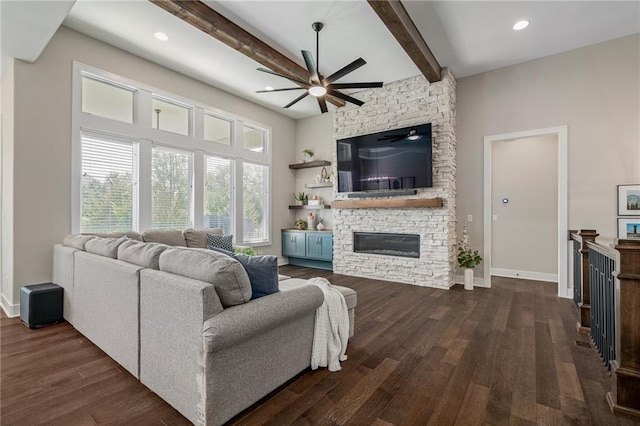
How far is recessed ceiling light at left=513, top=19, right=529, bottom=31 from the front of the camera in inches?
143

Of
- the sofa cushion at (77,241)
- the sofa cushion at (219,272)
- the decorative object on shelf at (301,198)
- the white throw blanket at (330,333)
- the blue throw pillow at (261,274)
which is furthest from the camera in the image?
the decorative object on shelf at (301,198)

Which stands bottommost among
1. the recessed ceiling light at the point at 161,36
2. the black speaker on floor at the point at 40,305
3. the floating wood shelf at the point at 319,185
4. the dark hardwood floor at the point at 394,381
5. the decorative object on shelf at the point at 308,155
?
the dark hardwood floor at the point at 394,381

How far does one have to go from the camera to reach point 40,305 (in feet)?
10.2

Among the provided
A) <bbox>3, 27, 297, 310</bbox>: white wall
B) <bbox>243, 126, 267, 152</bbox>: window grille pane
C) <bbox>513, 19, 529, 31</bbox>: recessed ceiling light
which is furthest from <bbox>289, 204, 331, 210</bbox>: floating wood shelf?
<bbox>513, 19, 529, 31</bbox>: recessed ceiling light

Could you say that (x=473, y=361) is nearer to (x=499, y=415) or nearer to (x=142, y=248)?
(x=499, y=415)

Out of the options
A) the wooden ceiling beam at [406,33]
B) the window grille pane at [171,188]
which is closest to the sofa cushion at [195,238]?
the window grille pane at [171,188]

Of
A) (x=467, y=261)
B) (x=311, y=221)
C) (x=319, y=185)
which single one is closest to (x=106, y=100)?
(x=319, y=185)

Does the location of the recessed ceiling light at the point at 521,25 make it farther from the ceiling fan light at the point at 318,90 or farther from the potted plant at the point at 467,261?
the potted plant at the point at 467,261

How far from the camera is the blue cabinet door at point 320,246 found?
619 cm

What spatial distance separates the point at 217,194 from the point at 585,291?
552cm

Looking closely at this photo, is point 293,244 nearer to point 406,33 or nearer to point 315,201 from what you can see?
point 315,201

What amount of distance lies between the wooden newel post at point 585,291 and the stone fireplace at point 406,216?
1748mm

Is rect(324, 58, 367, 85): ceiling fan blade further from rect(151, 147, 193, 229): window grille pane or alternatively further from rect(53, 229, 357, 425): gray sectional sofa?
rect(151, 147, 193, 229): window grille pane

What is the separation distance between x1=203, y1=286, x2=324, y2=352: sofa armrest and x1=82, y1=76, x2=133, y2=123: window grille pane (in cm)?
398
